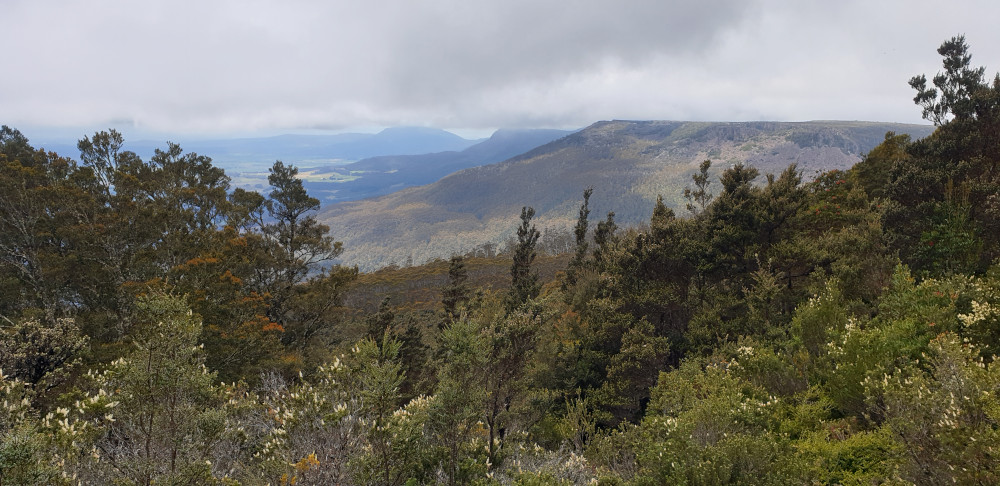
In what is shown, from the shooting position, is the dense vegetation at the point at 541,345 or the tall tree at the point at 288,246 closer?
the dense vegetation at the point at 541,345

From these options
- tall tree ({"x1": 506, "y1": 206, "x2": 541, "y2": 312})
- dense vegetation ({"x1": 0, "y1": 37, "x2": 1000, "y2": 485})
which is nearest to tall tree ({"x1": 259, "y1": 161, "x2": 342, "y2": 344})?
dense vegetation ({"x1": 0, "y1": 37, "x2": 1000, "y2": 485})

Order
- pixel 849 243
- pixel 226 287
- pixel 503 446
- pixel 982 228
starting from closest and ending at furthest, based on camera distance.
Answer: pixel 503 446
pixel 982 228
pixel 849 243
pixel 226 287

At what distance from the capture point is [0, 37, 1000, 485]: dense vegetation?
22.8ft

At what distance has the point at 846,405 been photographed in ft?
38.2

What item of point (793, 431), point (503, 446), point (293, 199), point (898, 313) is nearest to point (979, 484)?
point (793, 431)

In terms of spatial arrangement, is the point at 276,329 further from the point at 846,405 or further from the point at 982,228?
the point at 982,228

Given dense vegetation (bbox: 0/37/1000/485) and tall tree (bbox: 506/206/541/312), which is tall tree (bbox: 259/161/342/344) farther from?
tall tree (bbox: 506/206/541/312)

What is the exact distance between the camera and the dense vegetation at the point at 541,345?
22.8 feet

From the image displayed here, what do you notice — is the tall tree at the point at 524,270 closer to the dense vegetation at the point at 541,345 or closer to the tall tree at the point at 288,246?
the dense vegetation at the point at 541,345

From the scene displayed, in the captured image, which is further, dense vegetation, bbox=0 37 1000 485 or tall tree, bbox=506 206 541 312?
tall tree, bbox=506 206 541 312

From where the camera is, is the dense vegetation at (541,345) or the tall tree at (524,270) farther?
the tall tree at (524,270)

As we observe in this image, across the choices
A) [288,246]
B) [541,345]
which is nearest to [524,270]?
[541,345]

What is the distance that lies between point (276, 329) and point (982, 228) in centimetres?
3162

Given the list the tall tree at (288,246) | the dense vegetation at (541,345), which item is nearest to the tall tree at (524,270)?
the dense vegetation at (541,345)
